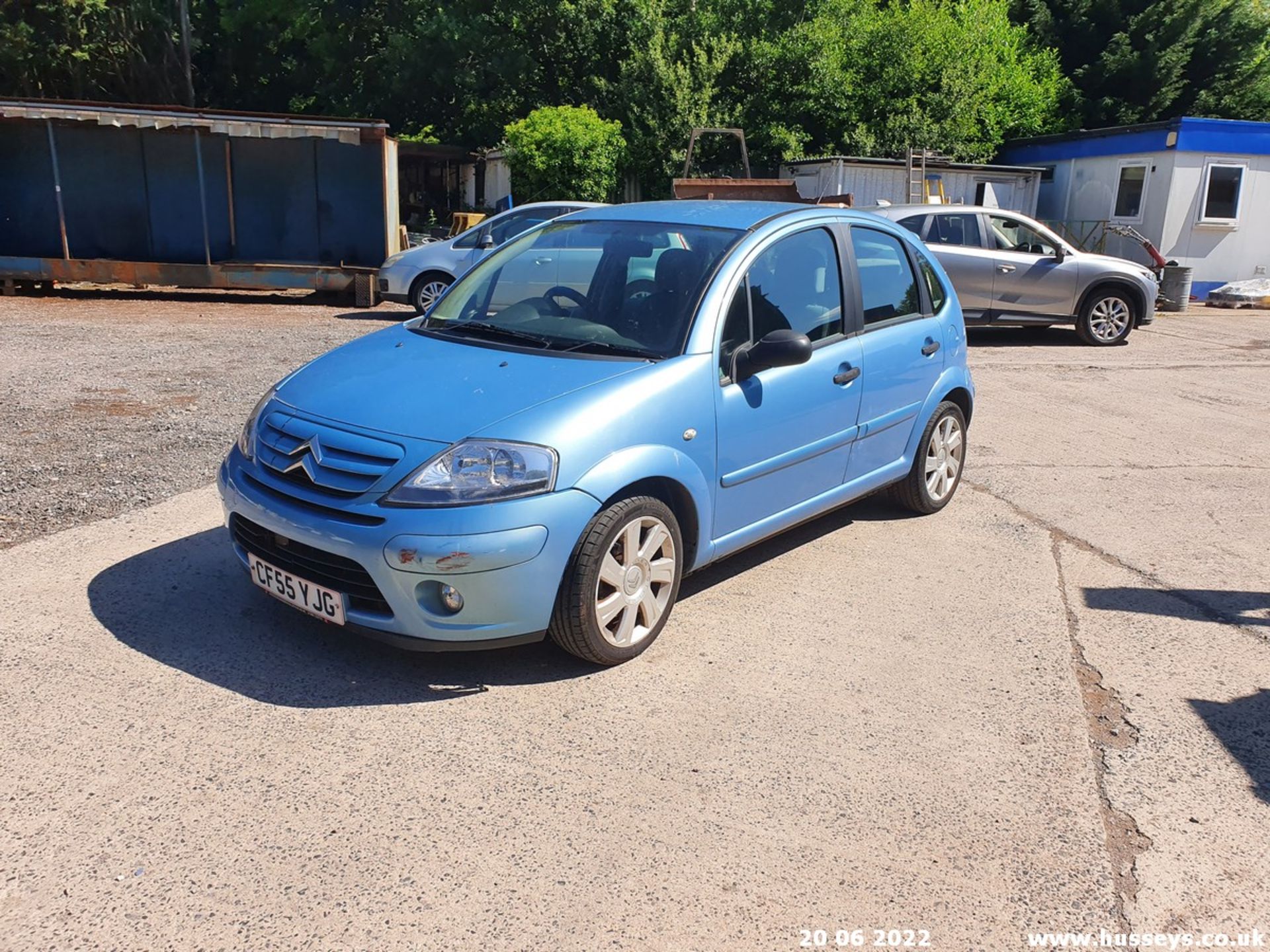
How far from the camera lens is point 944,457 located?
19.8 ft

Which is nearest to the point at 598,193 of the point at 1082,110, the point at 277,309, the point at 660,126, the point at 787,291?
the point at 660,126

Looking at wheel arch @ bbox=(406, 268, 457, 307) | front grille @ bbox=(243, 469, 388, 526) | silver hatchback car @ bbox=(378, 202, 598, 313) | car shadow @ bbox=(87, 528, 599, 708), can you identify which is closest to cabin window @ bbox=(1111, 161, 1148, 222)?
silver hatchback car @ bbox=(378, 202, 598, 313)

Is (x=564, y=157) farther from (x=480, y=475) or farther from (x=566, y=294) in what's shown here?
(x=480, y=475)

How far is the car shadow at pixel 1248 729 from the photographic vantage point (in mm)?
3488

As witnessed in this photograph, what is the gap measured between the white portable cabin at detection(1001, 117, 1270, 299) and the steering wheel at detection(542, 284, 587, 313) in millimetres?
18260

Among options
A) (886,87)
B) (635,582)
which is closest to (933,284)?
(635,582)

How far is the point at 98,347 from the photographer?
10.8 m

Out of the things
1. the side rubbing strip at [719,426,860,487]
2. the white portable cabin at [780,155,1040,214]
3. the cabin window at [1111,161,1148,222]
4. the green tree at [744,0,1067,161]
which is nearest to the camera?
the side rubbing strip at [719,426,860,487]

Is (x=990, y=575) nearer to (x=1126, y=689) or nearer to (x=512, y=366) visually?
(x=1126, y=689)

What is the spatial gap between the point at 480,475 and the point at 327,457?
0.59 meters

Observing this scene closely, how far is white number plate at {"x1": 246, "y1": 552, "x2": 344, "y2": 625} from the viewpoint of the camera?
12.3ft

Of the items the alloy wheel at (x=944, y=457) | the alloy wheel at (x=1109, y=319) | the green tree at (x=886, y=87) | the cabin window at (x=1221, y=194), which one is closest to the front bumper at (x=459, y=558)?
the alloy wheel at (x=944, y=457)

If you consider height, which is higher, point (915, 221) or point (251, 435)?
point (915, 221)

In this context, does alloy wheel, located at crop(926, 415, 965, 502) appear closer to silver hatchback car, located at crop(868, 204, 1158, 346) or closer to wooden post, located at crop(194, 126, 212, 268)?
silver hatchback car, located at crop(868, 204, 1158, 346)
